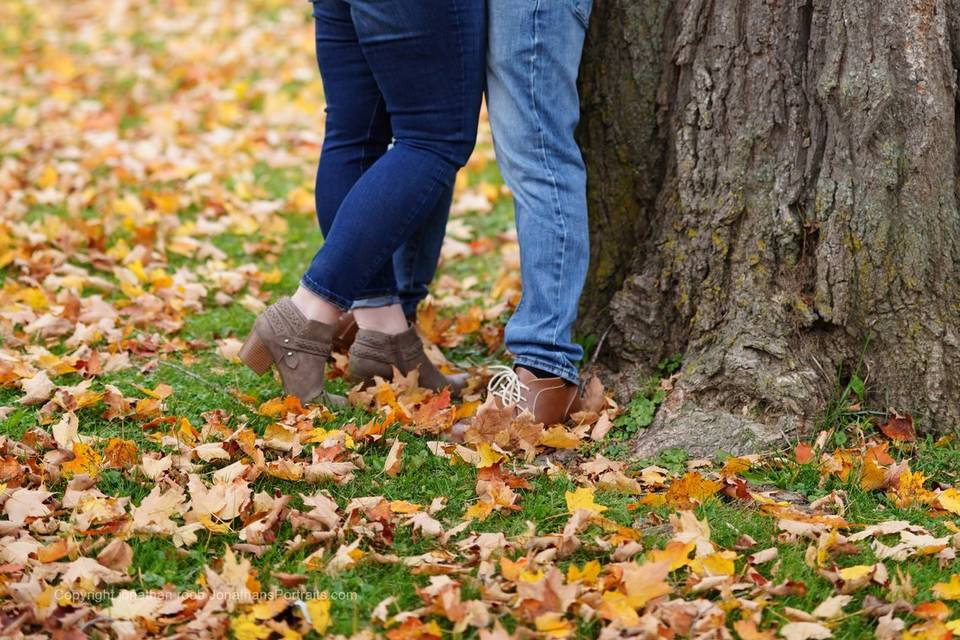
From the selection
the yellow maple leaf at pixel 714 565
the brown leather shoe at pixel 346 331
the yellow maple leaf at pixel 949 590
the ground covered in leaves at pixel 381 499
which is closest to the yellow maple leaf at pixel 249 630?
the ground covered in leaves at pixel 381 499

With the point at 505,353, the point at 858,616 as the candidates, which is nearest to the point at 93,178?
the point at 505,353

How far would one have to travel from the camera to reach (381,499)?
2.42 metres

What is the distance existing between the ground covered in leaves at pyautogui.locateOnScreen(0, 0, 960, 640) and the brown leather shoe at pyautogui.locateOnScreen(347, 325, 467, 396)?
88mm

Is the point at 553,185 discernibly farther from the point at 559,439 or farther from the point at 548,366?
the point at 559,439

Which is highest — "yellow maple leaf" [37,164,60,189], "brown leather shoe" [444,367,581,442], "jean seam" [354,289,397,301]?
"yellow maple leaf" [37,164,60,189]

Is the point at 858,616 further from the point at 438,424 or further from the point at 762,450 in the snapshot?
the point at 438,424

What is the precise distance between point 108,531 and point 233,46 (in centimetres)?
591

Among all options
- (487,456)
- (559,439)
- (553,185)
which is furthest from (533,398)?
(553,185)

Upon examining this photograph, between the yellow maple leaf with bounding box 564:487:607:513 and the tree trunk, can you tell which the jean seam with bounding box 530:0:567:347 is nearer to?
the tree trunk

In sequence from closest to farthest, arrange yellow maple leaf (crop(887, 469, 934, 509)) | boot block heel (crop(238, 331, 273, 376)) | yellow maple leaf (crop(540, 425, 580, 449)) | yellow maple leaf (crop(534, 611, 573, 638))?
yellow maple leaf (crop(534, 611, 573, 638)) < yellow maple leaf (crop(887, 469, 934, 509)) < yellow maple leaf (crop(540, 425, 580, 449)) < boot block heel (crop(238, 331, 273, 376))

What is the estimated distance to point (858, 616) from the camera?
6.79 ft

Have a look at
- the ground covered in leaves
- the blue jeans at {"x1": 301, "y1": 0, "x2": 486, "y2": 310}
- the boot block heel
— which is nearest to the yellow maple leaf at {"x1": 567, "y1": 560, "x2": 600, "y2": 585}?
the ground covered in leaves

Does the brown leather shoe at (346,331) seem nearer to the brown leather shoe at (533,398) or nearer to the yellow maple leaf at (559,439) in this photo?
the brown leather shoe at (533,398)

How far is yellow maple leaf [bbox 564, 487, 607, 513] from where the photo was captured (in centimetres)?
238
